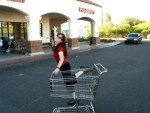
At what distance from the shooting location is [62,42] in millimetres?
7066

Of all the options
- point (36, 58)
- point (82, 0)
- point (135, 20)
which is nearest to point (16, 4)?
point (36, 58)

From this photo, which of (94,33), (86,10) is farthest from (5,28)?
(94,33)

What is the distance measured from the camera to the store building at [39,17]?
1981cm

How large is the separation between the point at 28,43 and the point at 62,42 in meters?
13.3

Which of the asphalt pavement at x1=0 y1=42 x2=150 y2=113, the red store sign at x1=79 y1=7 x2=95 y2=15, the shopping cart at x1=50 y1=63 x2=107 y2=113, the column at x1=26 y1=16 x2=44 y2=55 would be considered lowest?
the asphalt pavement at x1=0 y1=42 x2=150 y2=113

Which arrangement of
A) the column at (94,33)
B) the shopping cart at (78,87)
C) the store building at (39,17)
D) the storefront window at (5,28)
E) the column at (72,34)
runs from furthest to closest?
the column at (94,33) < the column at (72,34) < the storefront window at (5,28) < the store building at (39,17) < the shopping cart at (78,87)

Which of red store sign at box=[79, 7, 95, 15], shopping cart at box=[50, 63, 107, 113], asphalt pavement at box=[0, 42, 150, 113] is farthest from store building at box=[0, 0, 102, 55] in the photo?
shopping cart at box=[50, 63, 107, 113]

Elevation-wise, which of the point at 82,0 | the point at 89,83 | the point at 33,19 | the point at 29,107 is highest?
the point at 82,0

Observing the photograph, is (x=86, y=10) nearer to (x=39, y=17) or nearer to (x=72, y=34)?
(x=72, y=34)

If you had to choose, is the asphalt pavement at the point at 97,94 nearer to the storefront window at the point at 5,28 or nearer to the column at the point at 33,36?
the column at the point at 33,36

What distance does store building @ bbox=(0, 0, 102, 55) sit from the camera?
19812mm

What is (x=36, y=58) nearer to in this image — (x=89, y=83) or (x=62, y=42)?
(x=62, y=42)

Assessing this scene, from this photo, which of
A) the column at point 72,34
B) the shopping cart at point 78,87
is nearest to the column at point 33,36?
the column at point 72,34

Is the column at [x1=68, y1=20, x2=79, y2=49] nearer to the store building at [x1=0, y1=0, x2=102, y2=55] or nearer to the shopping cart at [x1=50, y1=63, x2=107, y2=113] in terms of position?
the store building at [x1=0, y1=0, x2=102, y2=55]
